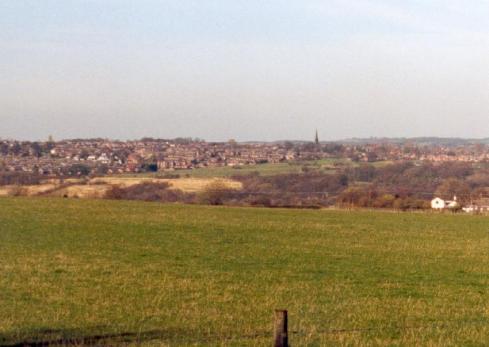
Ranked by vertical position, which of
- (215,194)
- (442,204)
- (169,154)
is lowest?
(442,204)

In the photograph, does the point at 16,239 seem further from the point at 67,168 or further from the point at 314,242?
the point at 67,168

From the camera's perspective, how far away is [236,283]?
18.5 m

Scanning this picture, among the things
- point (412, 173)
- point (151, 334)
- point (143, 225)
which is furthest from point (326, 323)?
point (412, 173)

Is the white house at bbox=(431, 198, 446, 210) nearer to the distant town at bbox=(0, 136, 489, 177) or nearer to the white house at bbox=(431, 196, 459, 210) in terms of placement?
the white house at bbox=(431, 196, 459, 210)

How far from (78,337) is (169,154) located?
11193 centimetres

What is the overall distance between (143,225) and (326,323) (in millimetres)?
24592

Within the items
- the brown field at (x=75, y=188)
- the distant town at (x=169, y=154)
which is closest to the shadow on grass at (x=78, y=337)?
the brown field at (x=75, y=188)

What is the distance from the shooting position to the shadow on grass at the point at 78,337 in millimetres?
10844

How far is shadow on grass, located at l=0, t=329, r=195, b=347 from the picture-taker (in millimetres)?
10844

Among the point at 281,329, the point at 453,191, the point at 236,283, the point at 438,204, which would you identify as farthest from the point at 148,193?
the point at 281,329

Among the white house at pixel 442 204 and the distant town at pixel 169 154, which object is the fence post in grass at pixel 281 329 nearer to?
the white house at pixel 442 204

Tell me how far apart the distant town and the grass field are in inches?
2470

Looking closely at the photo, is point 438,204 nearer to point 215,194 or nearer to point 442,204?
point 442,204

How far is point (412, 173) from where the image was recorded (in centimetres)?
8619
